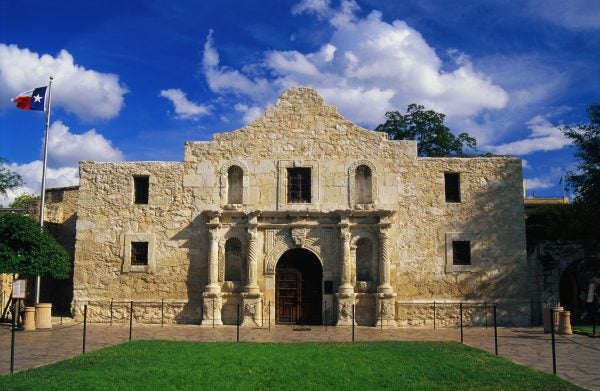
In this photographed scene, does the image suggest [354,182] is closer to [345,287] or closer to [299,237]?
[299,237]

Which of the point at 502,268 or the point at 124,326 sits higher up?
the point at 502,268

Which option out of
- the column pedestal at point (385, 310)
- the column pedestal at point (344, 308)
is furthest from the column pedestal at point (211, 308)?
the column pedestal at point (385, 310)

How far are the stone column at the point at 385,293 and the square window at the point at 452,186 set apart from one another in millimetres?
3140

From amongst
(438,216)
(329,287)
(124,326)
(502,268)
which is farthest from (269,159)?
(502,268)

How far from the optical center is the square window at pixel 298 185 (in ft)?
73.1

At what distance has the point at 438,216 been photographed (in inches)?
871

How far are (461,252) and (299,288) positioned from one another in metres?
6.31

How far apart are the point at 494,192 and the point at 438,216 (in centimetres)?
237

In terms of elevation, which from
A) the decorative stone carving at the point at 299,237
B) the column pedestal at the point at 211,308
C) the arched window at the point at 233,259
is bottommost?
the column pedestal at the point at 211,308

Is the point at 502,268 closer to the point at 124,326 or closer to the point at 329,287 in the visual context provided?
the point at 329,287

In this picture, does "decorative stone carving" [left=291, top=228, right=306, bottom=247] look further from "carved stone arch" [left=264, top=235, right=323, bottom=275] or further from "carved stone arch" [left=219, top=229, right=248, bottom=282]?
"carved stone arch" [left=219, top=229, right=248, bottom=282]

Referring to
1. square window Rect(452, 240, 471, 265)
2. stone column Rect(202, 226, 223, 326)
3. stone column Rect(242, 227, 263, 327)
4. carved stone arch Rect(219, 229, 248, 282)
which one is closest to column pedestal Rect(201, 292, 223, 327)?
stone column Rect(202, 226, 223, 326)

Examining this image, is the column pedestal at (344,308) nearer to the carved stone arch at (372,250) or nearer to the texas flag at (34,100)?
the carved stone arch at (372,250)

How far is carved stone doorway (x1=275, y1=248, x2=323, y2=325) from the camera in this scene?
71.3 feet
